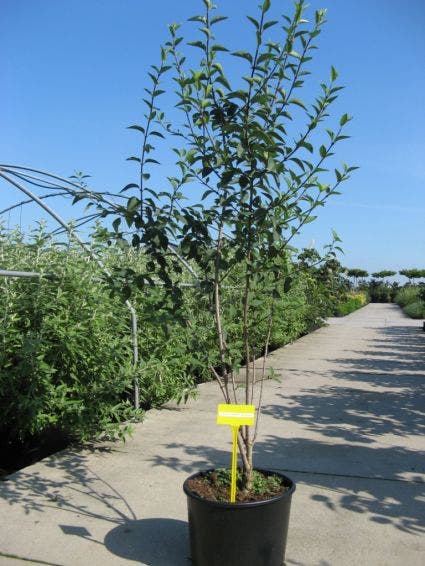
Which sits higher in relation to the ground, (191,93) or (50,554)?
(191,93)

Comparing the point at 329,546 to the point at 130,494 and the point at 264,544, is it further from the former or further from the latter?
the point at 130,494

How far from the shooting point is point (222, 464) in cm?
443

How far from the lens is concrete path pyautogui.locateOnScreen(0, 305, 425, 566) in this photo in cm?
304

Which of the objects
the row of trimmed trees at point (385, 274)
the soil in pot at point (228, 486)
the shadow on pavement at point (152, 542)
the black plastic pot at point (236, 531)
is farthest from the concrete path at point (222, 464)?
the row of trimmed trees at point (385, 274)

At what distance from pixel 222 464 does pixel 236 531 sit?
1.79m

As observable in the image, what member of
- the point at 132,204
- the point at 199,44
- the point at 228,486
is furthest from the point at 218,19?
the point at 228,486

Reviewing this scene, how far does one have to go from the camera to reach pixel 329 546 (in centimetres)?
307

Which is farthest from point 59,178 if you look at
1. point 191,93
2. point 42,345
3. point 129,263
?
point 191,93

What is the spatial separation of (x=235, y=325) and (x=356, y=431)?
317cm

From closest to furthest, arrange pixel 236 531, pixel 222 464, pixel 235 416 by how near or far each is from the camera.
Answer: pixel 236 531
pixel 235 416
pixel 222 464

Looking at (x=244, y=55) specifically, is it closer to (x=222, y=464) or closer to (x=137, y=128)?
(x=137, y=128)

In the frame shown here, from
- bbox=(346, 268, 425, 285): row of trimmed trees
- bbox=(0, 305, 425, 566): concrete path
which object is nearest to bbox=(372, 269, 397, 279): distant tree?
bbox=(346, 268, 425, 285): row of trimmed trees

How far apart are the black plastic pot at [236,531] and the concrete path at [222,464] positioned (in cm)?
27

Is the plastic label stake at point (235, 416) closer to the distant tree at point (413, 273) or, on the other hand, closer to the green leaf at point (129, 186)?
the green leaf at point (129, 186)
